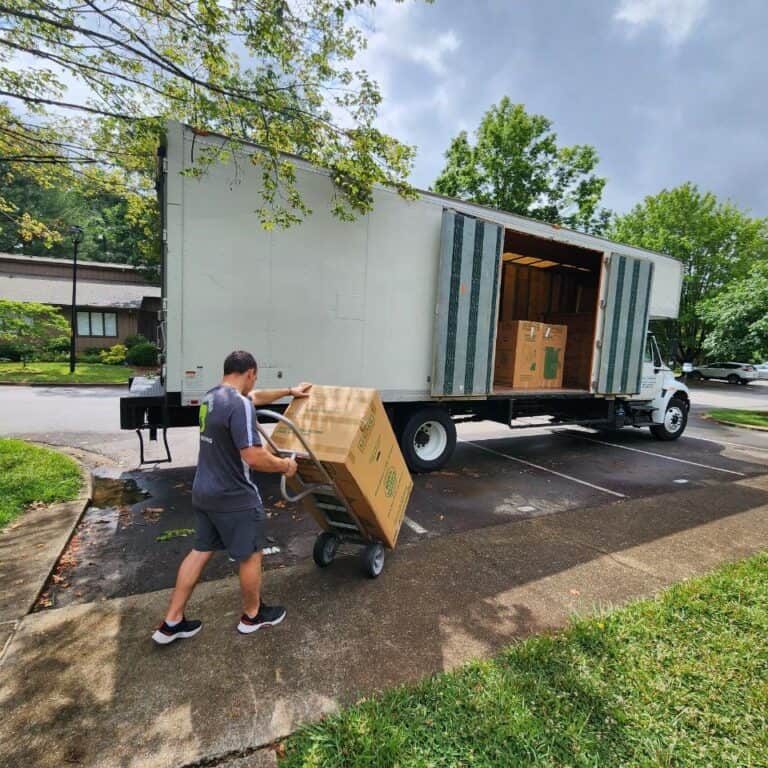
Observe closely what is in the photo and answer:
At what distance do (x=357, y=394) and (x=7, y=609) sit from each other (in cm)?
282

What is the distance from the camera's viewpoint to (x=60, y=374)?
17688 mm

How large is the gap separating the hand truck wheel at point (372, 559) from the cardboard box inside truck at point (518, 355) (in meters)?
4.64

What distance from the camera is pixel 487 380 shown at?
Answer: 6.79m

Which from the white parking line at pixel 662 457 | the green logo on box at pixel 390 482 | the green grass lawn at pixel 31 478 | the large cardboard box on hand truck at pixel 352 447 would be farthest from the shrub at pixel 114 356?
the green logo on box at pixel 390 482

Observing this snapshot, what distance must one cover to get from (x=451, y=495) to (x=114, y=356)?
22.4 m

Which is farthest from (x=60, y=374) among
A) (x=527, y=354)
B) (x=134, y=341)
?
(x=527, y=354)

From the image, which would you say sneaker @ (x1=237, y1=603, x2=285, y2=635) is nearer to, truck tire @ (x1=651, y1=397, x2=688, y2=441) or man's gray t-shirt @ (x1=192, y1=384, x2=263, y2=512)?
man's gray t-shirt @ (x1=192, y1=384, x2=263, y2=512)

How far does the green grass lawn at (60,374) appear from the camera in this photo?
16.1m

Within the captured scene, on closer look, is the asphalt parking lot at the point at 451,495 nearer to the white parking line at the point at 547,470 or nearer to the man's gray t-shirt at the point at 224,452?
the white parking line at the point at 547,470

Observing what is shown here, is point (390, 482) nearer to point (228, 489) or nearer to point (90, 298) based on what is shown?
point (228, 489)

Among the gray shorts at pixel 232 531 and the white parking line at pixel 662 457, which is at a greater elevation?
the gray shorts at pixel 232 531

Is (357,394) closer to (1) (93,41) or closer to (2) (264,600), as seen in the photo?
(2) (264,600)

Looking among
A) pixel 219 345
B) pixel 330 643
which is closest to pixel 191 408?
pixel 219 345

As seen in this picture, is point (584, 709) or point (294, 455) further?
point (294, 455)
